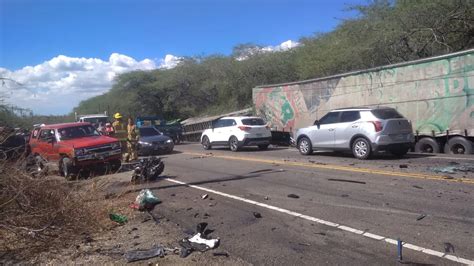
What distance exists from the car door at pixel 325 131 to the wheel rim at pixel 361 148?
111cm

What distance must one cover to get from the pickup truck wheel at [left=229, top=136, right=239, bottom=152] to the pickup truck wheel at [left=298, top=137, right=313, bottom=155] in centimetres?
418

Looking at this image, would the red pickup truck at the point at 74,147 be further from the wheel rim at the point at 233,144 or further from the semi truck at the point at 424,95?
the semi truck at the point at 424,95

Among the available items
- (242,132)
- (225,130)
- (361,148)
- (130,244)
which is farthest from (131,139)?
(130,244)

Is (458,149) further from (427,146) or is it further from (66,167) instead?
(66,167)

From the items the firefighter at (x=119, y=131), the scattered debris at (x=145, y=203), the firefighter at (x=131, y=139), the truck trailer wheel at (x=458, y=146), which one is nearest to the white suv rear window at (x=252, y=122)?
the firefighter at (x=131, y=139)

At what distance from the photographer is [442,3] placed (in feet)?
62.4

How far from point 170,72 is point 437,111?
141 ft

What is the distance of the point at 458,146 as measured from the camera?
47.4 ft

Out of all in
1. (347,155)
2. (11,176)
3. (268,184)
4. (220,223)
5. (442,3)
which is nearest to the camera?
(11,176)

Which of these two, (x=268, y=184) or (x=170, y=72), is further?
(x=170, y=72)

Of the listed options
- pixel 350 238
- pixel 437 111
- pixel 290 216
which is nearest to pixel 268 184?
pixel 290 216

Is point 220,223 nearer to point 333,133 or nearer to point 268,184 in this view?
point 268,184

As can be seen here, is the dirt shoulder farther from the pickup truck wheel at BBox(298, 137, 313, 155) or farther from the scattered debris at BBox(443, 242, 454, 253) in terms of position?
the pickup truck wheel at BBox(298, 137, 313, 155)

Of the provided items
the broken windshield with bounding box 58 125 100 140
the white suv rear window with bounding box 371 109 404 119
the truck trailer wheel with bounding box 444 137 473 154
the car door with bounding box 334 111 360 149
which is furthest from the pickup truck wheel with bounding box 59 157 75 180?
the truck trailer wheel with bounding box 444 137 473 154
